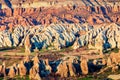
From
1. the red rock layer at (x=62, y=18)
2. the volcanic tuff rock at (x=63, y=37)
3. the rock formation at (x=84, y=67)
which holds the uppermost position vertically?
the red rock layer at (x=62, y=18)

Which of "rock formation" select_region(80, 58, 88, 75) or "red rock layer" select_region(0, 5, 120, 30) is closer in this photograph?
"rock formation" select_region(80, 58, 88, 75)

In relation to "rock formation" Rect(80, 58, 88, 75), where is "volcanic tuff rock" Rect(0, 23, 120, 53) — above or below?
above

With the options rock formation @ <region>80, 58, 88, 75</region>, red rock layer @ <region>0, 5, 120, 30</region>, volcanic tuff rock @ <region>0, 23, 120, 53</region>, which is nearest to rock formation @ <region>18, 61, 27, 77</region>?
rock formation @ <region>80, 58, 88, 75</region>

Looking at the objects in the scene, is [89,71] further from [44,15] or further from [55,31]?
[44,15]

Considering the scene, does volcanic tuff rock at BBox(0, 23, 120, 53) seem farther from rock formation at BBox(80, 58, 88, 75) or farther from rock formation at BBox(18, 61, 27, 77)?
rock formation at BBox(18, 61, 27, 77)

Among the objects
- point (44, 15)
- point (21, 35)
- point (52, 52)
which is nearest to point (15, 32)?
point (21, 35)

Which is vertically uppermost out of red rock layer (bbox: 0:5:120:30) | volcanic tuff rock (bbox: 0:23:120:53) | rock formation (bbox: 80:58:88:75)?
red rock layer (bbox: 0:5:120:30)

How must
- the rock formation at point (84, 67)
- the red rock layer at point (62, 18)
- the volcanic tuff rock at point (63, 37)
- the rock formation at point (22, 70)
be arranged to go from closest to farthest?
the rock formation at point (84, 67), the rock formation at point (22, 70), the volcanic tuff rock at point (63, 37), the red rock layer at point (62, 18)

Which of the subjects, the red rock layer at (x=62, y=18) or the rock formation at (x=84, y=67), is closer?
the rock formation at (x=84, y=67)

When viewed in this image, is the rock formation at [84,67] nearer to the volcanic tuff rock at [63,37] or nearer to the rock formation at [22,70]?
the rock formation at [22,70]

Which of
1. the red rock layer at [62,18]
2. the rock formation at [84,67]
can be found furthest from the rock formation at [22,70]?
the red rock layer at [62,18]

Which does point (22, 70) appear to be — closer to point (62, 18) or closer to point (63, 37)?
point (63, 37)

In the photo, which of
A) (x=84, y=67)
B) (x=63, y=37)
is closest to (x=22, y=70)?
(x=84, y=67)

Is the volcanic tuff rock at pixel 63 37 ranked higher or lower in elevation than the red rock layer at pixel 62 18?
lower
